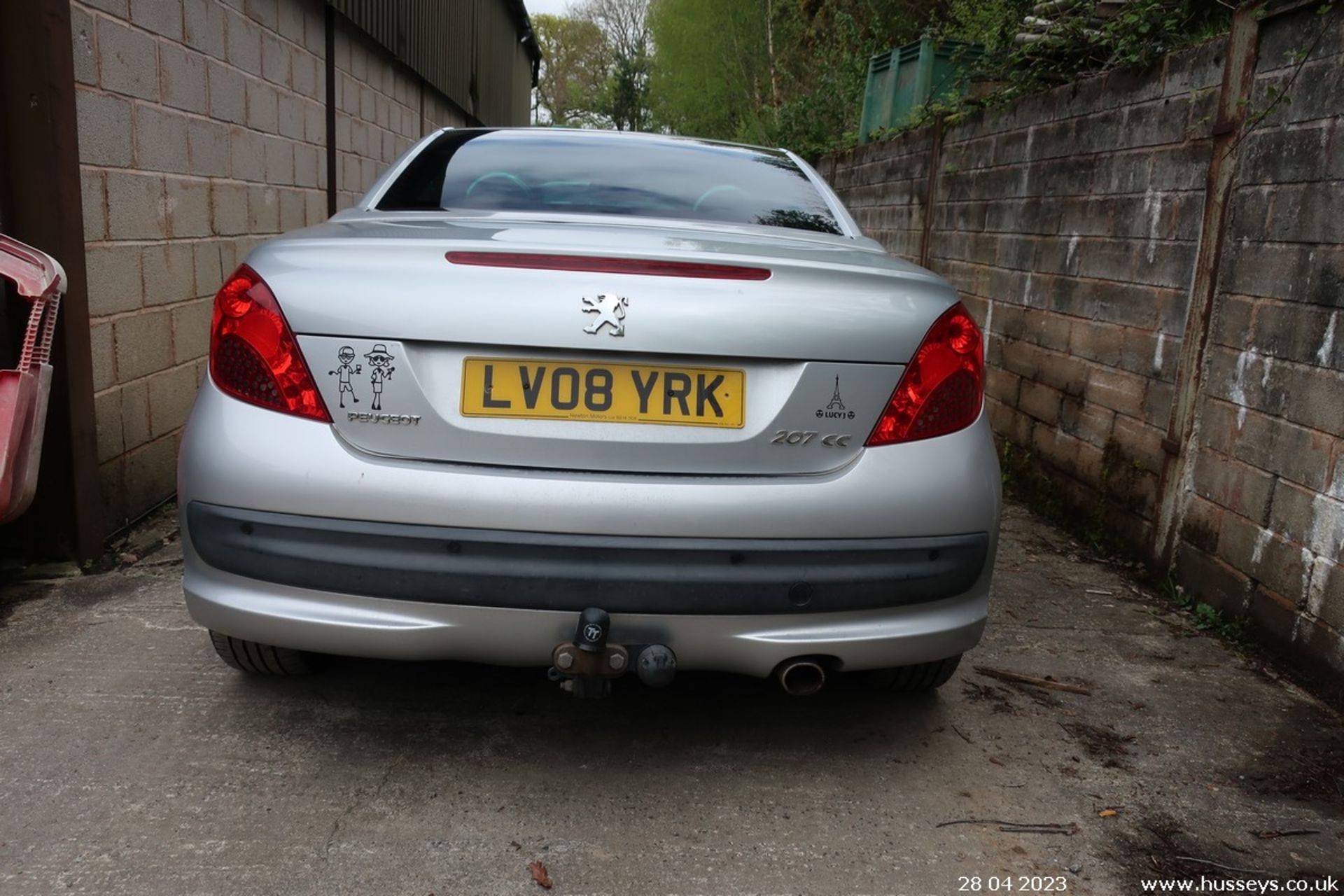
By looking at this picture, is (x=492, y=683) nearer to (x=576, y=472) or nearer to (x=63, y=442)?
(x=576, y=472)

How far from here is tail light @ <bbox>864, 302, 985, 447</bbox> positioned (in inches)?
90.4

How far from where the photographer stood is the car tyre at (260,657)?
8.96ft

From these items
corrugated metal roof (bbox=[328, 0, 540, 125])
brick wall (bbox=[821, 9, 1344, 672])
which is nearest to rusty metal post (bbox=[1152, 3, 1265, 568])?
brick wall (bbox=[821, 9, 1344, 672])

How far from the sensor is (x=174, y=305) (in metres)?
4.55

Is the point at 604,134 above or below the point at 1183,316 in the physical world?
above

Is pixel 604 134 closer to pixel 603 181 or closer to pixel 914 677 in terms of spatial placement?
pixel 603 181

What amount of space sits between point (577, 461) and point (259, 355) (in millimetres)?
690

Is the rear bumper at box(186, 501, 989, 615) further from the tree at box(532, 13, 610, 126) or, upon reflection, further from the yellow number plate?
the tree at box(532, 13, 610, 126)

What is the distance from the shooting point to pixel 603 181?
3141 millimetres

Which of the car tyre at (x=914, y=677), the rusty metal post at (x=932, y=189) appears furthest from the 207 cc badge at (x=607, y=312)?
the rusty metal post at (x=932, y=189)

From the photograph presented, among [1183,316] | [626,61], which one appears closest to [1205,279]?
[1183,316]

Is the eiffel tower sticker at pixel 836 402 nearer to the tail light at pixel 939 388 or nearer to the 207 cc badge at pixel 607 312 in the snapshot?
the tail light at pixel 939 388

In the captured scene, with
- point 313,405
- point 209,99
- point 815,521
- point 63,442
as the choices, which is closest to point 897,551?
point 815,521

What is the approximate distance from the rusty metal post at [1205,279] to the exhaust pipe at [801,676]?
231cm
